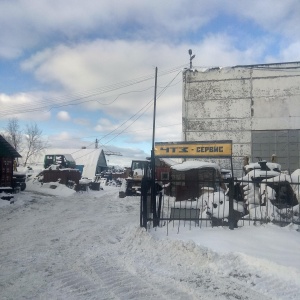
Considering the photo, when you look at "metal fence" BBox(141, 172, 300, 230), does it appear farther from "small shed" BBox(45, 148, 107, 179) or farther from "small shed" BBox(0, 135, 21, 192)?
"small shed" BBox(45, 148, 107, 179)

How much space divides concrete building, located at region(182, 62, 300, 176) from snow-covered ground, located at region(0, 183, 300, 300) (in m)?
18.3

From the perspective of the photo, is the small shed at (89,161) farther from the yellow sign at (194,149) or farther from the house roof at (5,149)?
the yellow sign at (194,149)

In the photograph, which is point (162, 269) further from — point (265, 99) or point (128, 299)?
point (265, 99)

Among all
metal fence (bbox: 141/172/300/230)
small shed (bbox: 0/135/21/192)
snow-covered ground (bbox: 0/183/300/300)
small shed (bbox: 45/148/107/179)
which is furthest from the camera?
small shed (bbox: 45/148/107/179)

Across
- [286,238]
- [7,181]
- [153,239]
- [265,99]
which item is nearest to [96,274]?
[153,239]

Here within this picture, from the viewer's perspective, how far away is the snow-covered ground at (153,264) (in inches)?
192

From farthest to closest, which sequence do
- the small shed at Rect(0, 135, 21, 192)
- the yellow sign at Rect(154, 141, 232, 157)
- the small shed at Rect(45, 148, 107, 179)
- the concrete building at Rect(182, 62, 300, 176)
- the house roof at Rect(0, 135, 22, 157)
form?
the small shed at Rect(45, 148, 107, 179)
the concrete building at Rect(182, 62, 300, 176)
the house roof at Rect(0, 135, 22, 157)
the small shed at Rect(0, 135, 21, 192)
the yellow sign at Rect(154, 141, 232, 157)

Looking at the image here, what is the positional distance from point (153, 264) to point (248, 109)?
2213 centimetres

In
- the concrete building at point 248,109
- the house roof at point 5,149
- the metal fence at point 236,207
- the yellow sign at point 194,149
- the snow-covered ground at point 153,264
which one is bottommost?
the snow-covered ground at point 153,264

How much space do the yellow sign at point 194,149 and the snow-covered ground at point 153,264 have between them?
9.26 ft

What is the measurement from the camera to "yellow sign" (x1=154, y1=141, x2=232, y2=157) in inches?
414

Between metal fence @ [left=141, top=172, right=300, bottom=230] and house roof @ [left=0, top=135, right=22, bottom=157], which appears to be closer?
metal fence @ [left=141, top=172, right=300, bottom=230]

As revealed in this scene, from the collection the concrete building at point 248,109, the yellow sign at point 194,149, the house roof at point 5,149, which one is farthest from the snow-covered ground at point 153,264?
the concrete building at point 248,109

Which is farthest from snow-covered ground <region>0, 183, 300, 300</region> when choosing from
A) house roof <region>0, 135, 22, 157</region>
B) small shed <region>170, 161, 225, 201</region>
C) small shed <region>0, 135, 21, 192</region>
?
house roof <region>0, 135, 22, 157</region>
